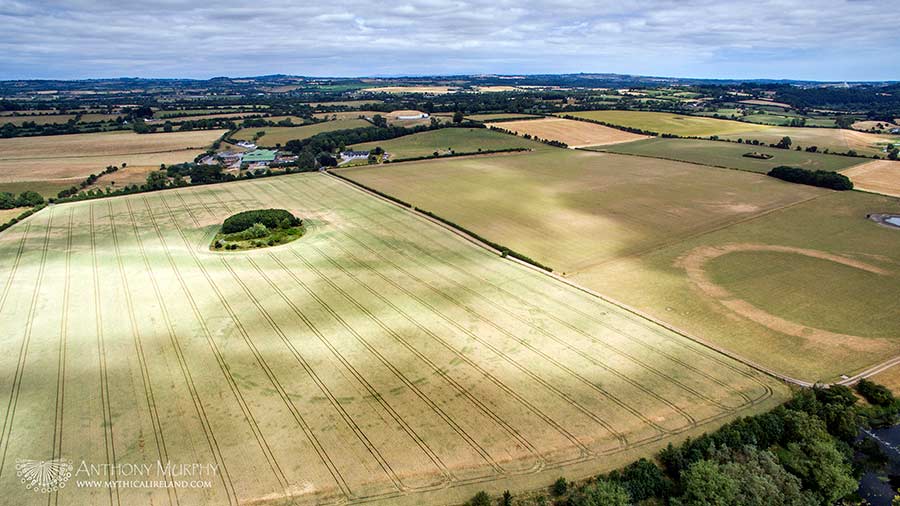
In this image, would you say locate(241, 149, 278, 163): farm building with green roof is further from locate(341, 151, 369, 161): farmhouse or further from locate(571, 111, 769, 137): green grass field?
locate(571, 111, 769, 137): green grass field

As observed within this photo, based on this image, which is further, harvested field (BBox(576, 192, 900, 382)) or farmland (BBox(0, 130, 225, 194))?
farmland (BBox(0, 130, 225, 194))

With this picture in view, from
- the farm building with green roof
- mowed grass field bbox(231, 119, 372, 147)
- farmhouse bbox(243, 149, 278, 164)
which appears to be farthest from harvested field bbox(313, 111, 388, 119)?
the farm building with green roof

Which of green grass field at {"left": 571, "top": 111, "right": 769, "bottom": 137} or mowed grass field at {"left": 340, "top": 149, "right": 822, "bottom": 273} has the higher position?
green grass field at {"left": 571, "top": 111, "right": 769, "bottom": 137}

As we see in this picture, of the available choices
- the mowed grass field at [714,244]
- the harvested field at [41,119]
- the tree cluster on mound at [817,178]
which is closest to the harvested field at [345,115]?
the mowed grass field at [714,244]

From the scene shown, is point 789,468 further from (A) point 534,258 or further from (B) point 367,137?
(B) point 367,137

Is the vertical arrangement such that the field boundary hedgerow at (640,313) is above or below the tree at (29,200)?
below

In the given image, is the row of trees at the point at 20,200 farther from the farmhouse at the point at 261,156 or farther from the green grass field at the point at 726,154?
the green grass field at the point at 726,154
